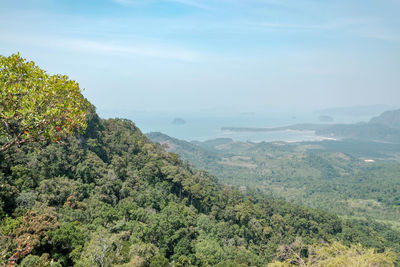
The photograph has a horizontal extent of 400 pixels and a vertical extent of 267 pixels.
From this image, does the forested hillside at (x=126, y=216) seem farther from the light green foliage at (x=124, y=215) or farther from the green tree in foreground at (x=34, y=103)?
the green tree in foreground at (x=34, y=103)

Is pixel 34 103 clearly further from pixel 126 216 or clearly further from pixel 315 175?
pixel 315 175

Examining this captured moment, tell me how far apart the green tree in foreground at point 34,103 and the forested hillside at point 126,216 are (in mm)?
3736

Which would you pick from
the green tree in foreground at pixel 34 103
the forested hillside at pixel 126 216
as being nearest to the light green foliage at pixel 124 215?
the forested hillside at pixel 126 216

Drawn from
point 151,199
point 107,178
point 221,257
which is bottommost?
point 221,257

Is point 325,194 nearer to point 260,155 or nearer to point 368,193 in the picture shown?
point 368,193

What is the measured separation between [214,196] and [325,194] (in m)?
66.6

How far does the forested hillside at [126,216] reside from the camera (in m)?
15.3

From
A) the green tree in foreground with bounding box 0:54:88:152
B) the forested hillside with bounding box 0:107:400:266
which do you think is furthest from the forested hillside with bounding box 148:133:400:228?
the green tree in foreground with bounding box 0:54:88:152

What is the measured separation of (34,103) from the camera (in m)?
7.16

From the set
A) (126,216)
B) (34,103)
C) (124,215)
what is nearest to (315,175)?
(126,216)

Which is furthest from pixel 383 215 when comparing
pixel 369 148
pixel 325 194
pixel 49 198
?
pixel 369 148

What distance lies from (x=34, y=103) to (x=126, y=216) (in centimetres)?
1994

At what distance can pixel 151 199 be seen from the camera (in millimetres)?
30094

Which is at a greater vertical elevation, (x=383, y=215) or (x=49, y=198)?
(x=49, y=198)
